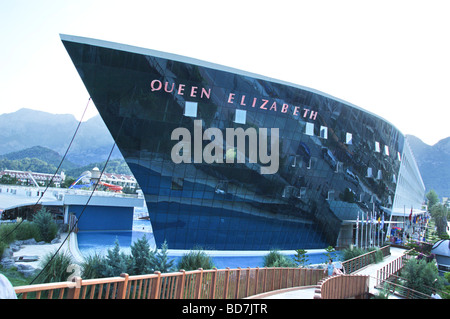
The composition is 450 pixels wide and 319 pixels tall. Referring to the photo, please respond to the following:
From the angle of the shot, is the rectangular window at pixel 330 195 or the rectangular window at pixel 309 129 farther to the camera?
the rectangular window at pixel 330 195

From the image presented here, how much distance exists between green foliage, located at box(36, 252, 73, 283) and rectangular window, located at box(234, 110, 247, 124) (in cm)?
1209

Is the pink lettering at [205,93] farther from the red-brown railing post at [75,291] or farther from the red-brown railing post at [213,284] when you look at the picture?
Result: the red-brown railing post at [75,291]

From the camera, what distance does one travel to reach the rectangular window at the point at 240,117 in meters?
20.2

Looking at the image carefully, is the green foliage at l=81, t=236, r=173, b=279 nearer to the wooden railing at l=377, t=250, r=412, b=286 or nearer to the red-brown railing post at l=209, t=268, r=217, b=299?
the red-brown railing post at l=209, t=268, r=217, b=299

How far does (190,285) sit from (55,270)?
7.16 meters

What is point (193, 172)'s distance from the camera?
777 inches

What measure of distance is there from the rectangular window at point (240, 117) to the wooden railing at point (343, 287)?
1106 centimetres

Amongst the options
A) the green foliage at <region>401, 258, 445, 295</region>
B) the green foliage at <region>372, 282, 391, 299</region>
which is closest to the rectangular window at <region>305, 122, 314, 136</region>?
the green foliage at <region>401, 258, 445, 295</region>

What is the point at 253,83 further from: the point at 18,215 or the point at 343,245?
the point at 18,215

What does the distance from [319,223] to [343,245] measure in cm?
677

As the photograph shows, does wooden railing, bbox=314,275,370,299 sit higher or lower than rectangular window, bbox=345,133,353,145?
lower

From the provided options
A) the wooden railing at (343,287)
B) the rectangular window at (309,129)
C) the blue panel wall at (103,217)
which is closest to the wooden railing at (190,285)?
the wooden railing at (343,287)

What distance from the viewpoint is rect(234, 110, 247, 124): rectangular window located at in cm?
2019
